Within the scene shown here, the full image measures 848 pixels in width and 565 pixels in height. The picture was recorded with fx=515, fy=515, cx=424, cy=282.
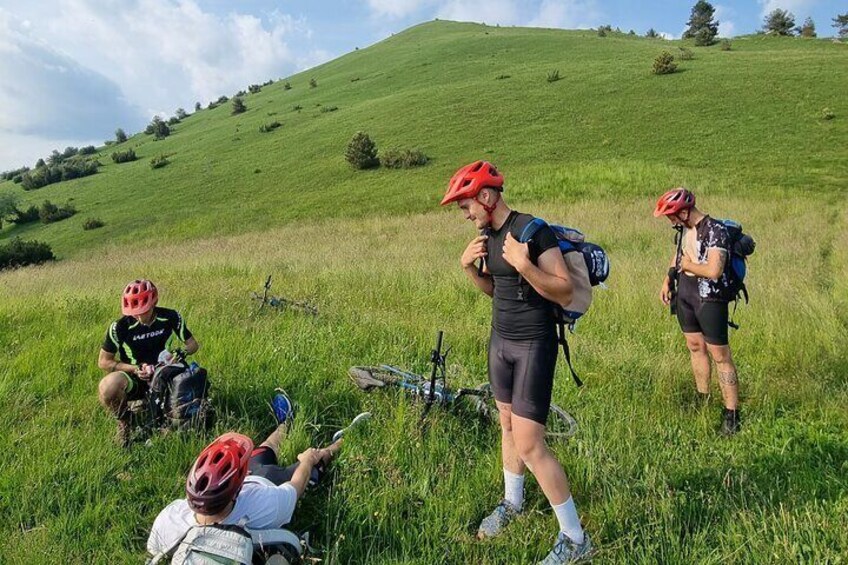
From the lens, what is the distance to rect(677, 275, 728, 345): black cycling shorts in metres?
5.08

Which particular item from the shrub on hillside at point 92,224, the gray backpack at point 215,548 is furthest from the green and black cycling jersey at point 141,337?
the shrub on hillside at point 92,224

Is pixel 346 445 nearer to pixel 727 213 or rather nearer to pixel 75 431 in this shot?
pixel 75 431

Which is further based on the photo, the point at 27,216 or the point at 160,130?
the point at 160,130

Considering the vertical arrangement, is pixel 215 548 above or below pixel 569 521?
above

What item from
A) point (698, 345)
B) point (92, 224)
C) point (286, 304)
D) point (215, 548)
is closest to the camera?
→ point (215, 548)

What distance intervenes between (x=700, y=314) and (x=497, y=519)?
10.3ft

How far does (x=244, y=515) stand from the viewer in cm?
313

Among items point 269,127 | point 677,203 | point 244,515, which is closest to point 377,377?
point 244,515

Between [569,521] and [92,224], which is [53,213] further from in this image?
[569,521]

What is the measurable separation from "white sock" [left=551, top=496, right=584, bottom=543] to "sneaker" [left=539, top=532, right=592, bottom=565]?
3 cm

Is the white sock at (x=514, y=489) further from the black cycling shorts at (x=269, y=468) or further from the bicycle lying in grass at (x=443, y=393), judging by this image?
the black cycling shorts at (x=269, y=468)

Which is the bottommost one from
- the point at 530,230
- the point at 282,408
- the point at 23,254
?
the point at 23,254

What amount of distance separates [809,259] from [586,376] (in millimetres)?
8434

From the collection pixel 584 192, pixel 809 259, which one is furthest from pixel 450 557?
pixel 584 192
